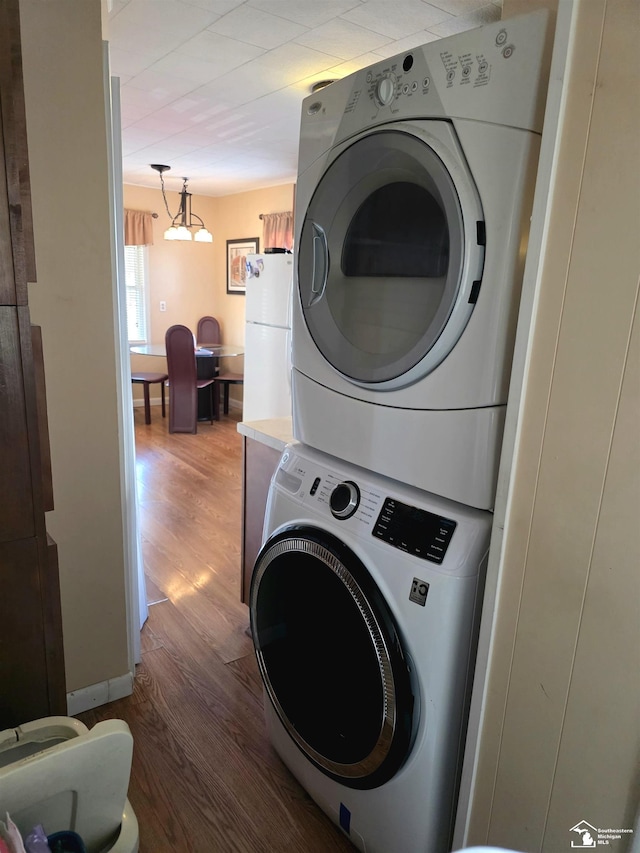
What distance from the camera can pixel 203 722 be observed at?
6.02 feet

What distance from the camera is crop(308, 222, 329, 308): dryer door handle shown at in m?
1.32

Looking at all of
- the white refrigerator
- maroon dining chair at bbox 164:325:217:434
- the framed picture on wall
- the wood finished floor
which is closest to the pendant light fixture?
the framed picture on wall

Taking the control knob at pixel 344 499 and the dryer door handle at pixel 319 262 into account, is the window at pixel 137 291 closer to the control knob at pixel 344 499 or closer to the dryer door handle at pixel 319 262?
the dryer door handle at pixel 319 262

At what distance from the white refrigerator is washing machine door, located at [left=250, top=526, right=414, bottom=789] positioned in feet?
7.86

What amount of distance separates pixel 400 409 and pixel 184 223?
16.9ft

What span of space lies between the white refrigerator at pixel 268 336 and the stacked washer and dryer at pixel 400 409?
240cm

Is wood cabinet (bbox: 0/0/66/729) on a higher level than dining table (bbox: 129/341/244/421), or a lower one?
higher

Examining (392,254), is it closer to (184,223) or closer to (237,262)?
(184,223)

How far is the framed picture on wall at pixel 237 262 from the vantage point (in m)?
6.19

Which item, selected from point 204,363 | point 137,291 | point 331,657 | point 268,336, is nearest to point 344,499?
point 331,657

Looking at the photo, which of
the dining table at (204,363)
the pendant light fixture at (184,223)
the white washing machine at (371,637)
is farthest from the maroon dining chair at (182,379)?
the white washing machine at (371,637)

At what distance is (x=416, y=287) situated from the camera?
1149mm

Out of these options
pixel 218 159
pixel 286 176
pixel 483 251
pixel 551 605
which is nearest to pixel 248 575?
pixel 551 605

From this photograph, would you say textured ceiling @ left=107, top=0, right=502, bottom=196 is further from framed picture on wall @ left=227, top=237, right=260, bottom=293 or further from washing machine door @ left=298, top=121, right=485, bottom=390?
framed picture on wall @ left=227, top=237, right=260, bottom=293
